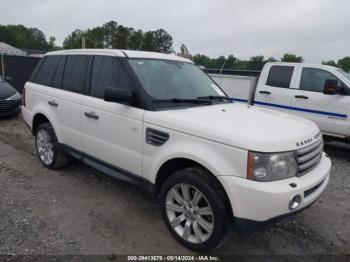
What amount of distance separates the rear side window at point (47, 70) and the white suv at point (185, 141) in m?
0.25

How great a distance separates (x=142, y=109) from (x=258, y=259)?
190 cm

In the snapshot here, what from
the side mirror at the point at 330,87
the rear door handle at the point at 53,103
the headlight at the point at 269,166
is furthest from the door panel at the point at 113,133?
the side mirror at the point at 330,87

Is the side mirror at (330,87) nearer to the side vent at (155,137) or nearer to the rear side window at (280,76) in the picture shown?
the rear side window at (280,76)

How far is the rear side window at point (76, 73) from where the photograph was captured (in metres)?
4.19

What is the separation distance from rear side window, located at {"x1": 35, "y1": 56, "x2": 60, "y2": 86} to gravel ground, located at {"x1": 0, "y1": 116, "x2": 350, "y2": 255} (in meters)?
1.46

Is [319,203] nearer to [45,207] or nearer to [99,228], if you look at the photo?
[99,228]

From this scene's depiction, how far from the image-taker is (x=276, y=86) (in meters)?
7.33

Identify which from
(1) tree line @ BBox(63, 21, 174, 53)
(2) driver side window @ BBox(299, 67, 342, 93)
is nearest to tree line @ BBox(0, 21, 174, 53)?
(1) tree line @ BBox(63, 21, 174, 53)

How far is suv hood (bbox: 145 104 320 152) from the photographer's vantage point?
2588 millimetres

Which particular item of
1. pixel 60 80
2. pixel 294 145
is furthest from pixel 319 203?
pixel 60 80

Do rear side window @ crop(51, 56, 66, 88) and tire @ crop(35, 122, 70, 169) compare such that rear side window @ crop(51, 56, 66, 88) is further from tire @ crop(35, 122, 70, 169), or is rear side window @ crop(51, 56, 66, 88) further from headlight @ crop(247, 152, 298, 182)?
headlight @ crop(247, 152, 298, 182)

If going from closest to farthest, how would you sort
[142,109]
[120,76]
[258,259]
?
[258,259], [142,109], [120,76]

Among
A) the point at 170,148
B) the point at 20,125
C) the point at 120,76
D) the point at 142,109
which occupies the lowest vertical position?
the point at 20,125

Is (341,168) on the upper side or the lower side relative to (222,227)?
lower
